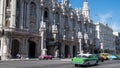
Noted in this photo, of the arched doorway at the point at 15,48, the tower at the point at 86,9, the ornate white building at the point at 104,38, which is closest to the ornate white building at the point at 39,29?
the arched doorway at the point at 15,48

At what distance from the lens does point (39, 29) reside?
59000mm

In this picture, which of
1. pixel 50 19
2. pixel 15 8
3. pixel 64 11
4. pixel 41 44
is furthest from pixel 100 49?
pixel 15 8

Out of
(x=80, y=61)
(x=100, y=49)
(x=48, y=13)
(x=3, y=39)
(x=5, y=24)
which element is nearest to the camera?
(x=80, y=61)

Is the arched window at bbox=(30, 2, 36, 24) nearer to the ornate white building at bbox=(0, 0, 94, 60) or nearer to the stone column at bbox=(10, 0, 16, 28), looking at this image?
the ornate white building at bbox=(0, 0, 94, 60)

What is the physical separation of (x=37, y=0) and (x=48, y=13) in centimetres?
626

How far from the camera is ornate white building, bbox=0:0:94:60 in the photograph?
5109 centimetres

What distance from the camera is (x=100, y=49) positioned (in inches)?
3996

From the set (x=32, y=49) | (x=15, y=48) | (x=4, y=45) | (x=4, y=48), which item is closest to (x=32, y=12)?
(x=32, y=49)

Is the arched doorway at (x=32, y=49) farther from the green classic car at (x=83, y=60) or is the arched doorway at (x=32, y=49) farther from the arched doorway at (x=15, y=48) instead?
the green classic car at (x=83, y=60)

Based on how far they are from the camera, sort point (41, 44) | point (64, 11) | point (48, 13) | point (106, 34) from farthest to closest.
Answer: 1. point (106, 34)
2. point (64, 11)
3. point (48, 13)
4. point (41, 44)

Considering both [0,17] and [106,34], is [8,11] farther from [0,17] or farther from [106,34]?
[106,34]

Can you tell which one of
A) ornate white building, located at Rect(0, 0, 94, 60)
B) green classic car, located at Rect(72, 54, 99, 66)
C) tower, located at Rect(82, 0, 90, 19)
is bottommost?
green classic car, located at Rect(72, 54, 99, 66)

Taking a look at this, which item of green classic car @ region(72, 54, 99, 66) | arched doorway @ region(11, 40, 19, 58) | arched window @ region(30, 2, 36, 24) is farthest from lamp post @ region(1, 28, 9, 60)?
green classic car @ region(72, 54, 99, 66)

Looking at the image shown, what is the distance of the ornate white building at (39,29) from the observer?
2012 inches
